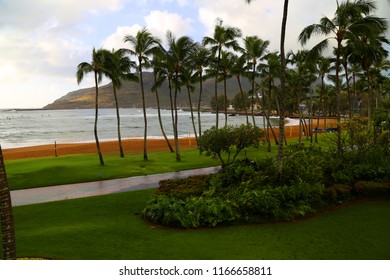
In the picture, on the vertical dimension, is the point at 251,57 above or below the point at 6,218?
above

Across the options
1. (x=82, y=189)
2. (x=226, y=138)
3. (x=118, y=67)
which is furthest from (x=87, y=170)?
(x=226, y=138)

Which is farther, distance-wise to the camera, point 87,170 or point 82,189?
point 87,170

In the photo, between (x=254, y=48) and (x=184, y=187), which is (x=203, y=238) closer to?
(x=184, y=187)

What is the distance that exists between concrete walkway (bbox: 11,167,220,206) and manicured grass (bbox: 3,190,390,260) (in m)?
3.50

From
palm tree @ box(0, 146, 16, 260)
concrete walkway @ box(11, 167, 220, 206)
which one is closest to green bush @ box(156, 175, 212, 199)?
concrete walkway @ box(11, 167, 220, 206)

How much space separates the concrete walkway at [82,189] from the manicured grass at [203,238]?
3.50 metres

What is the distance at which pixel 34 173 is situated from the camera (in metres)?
23.5

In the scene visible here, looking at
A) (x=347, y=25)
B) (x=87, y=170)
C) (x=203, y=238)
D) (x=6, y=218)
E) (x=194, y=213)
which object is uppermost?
(x=347, y=25)

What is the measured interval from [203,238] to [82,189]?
11.3 metres

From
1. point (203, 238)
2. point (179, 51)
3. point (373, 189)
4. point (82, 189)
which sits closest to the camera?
point (203, 238)

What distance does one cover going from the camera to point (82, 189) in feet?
64.1

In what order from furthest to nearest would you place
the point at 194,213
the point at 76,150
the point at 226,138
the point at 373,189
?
the point at 76,150
the point at 226,138
the point at 373,189
the point at 194,213
